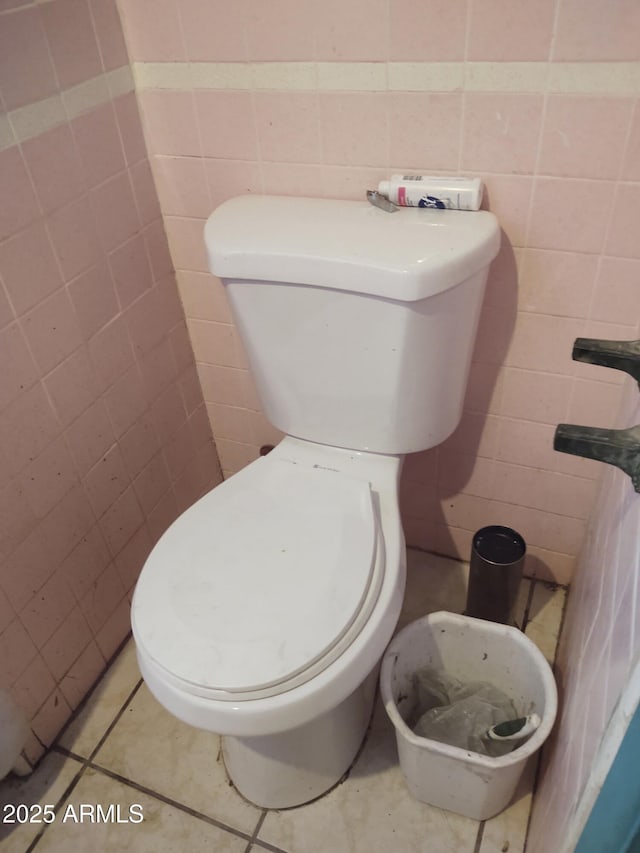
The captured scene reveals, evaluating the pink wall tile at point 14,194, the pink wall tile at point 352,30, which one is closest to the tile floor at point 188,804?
the pink wall tile at point 14,194

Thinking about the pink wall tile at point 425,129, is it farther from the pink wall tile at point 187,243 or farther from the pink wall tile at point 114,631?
the pink wall tile at point 114,631

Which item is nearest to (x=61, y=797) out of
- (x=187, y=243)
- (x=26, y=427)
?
(x=26, y=427)

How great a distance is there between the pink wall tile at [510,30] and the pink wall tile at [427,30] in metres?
0.02

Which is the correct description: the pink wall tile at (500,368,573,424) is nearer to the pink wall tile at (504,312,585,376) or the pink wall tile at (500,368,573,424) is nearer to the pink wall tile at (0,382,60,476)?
the pink wall tile at (504,312,585,376)

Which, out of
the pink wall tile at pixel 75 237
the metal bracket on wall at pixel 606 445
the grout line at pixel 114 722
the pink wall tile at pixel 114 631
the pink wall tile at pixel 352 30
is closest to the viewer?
the metal bracket on wall at pixel 606 445

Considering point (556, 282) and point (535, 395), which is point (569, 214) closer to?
point (556, 282)

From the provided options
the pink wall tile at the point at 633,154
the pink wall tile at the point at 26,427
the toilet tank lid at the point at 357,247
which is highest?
the pink wall tile at the point at 633,154

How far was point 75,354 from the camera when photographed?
3.59 feet

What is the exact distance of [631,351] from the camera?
23.4 inches

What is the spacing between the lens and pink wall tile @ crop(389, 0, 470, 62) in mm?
876

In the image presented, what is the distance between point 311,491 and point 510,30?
27.7 inches

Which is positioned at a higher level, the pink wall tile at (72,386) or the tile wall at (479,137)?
the tile wall at (479,137)

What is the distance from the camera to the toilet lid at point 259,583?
832 millimetres

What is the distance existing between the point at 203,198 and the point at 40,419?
48 centimetres
